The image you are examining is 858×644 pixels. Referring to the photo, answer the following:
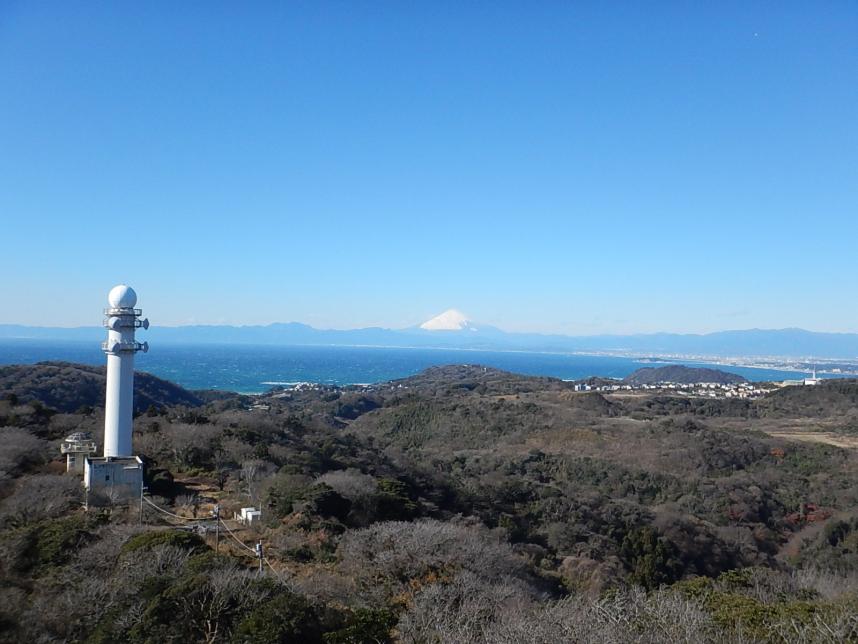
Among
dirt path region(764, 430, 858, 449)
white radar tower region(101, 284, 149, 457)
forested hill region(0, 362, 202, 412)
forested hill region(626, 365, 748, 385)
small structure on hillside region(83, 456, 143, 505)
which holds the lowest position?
forested hill region(626, 365, 748, 385)

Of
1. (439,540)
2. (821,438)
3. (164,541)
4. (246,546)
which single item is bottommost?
(821,438)

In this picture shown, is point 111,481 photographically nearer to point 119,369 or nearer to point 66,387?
point 119,369

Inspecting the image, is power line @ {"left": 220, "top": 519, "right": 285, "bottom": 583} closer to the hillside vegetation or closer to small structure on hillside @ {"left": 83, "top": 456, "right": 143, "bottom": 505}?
the hillside vegetation

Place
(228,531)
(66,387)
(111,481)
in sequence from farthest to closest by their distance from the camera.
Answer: (66,387)
(111,481)
(228,531)

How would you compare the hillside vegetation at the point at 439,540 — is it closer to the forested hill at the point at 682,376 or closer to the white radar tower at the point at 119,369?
the white radar tower at the point at 119,369

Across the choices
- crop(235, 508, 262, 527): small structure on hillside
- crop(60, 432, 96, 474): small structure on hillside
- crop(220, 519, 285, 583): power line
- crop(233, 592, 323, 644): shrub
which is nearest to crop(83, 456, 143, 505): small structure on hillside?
crop(60, 432, 96, 474): small structure on hillside

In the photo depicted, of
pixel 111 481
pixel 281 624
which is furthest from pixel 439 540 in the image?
pixel 111 481
